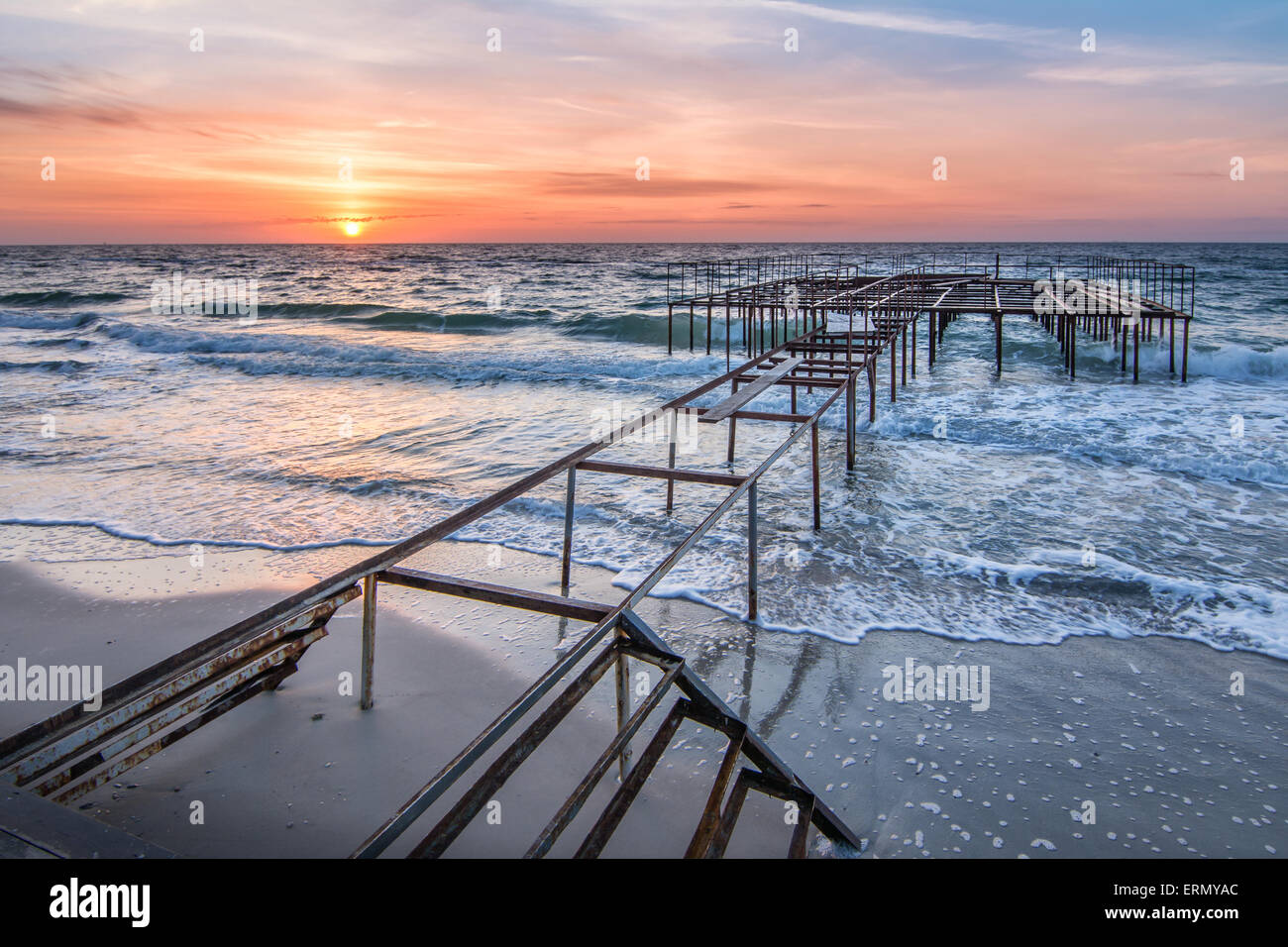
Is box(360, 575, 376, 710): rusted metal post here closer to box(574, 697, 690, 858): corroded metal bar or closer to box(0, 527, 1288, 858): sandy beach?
box(0, 527, 1288, 858): sandy beach

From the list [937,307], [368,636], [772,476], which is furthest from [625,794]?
[937,307]

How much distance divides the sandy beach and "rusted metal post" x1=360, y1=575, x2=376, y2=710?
0.10 m

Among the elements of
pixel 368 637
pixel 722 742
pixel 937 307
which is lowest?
pixel 722 742

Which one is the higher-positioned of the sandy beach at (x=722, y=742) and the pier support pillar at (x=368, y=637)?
the pier support pillar at (x=368, y=637)

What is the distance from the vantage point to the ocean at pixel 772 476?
664 cm

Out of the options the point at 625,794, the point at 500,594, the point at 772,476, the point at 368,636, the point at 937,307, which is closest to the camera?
the point at 625,794

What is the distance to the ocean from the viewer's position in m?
6.64

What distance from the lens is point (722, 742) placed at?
4289 millimetres

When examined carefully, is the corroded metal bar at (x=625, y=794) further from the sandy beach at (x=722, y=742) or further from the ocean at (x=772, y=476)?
the ocean at (x=772, y=476)

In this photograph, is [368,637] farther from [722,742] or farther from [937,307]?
[937,307]

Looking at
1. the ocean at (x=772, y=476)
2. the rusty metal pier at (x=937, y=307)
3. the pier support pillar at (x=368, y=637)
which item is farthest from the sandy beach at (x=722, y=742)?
the rusty metal pier at (x=937, y=307)

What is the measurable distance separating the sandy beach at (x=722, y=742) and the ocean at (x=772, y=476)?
1.93 feet

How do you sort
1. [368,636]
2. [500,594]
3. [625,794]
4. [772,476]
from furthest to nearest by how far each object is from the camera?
[772,476] < [368,636] < [500,594] < [625,794]

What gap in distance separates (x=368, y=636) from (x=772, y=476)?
6860 mm
